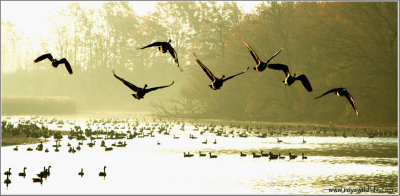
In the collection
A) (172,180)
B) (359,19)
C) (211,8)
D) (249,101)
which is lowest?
(172,180)

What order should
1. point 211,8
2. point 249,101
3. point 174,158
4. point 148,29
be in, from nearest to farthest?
point 174,158, point 249,101, point 211,8, point 148,29

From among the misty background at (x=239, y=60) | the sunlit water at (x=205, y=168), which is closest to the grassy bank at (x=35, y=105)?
the misty background at (x=239, y=60)

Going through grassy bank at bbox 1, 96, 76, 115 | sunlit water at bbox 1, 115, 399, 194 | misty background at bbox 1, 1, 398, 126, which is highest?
misty background at bbox 1, 1, 398, 126

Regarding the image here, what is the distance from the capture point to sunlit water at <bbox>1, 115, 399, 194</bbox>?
2044 centimetres

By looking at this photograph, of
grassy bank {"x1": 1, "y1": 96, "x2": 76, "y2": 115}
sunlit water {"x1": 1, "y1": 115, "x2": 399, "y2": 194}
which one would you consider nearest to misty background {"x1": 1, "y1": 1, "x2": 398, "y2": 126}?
grassy bank {"x1": 1, "y1": 96, "x2": 76, "y2": 115}

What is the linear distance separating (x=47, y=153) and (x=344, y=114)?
2895 cm

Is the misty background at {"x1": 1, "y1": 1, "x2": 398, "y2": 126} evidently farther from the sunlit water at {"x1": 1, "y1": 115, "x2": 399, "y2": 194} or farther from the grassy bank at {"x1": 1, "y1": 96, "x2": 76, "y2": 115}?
the sunlit water at {"x1": 1, "y1": 115, "x2": 399, "y2": 194}

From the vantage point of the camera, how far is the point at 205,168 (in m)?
25.3

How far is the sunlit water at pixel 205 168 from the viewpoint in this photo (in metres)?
20.4

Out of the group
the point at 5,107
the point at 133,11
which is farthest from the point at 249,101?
the point at 133,11

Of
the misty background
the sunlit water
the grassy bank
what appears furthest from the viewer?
the grassy bank

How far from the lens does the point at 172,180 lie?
22.0 meters

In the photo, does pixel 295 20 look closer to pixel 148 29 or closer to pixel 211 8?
pixel 211 8

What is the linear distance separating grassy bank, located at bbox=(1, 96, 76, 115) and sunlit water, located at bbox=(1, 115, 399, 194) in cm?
4099
